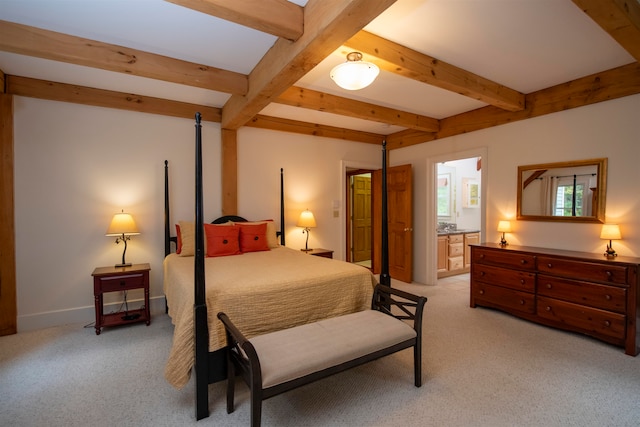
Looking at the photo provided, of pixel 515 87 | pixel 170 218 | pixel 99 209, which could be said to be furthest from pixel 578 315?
pixel 99 209

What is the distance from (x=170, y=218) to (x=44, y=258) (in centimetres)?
124

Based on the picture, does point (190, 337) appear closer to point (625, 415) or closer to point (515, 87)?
point (625, 415)

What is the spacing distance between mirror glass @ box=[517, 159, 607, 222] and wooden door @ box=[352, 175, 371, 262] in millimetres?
3381

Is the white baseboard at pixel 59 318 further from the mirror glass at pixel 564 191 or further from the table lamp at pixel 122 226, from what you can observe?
the mirror glass at pixel 564 191

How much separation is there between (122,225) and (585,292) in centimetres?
457

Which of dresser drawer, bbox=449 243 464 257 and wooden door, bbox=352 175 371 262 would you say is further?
wooden door, bbox=352 175 371 262

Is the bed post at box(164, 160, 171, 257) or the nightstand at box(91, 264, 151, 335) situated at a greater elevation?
the bed post at box(164, 160, 171, 257)

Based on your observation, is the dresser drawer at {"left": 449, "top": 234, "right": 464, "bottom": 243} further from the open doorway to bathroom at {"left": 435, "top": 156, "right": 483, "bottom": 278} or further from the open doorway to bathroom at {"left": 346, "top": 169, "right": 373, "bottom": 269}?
the open doorway to bathroom at {"left": 346, "top": 169, "right": 373, "bottom": 269}

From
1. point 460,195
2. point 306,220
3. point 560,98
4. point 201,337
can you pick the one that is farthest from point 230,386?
point 460,195

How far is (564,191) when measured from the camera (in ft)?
10.7

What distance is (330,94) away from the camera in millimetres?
3441

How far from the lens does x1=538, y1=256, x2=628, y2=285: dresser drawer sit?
2.58 metres

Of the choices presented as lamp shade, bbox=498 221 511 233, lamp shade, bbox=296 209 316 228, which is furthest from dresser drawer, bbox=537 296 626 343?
lamp shade, bbox=296 209 316 228

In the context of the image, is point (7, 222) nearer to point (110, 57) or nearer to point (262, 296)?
point (110, 57)
